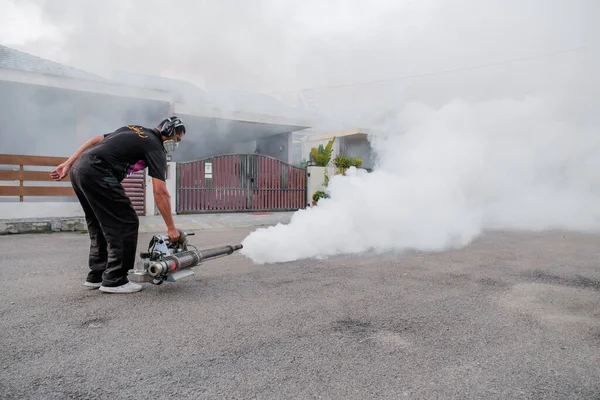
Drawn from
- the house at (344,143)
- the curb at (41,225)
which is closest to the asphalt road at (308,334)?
the curb at (41,225)

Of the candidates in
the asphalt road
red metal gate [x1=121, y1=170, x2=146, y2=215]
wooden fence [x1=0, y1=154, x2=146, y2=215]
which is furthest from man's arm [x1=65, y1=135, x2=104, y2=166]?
red metal gate [x1=121, y1=170, x2=146, y2=215]

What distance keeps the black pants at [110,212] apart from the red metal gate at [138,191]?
722 cm

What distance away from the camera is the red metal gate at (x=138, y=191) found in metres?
10.2

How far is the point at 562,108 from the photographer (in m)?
9.17

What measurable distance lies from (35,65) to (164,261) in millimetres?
11505

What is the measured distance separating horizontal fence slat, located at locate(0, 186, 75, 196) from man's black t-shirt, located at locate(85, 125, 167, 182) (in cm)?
620

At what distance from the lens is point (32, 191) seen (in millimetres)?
8383

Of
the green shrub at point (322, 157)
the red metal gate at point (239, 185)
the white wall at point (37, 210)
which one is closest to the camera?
the white wall at point (37, 210)

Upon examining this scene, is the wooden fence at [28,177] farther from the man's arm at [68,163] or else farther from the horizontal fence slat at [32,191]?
the man's arm at [68,163]

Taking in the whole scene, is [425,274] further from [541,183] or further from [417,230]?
[541,183]

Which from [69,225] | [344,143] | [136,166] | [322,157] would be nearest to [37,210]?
[69,225]

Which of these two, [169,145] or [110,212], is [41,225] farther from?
[169,145]

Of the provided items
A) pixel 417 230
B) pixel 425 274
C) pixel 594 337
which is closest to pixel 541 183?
pixel 417 230

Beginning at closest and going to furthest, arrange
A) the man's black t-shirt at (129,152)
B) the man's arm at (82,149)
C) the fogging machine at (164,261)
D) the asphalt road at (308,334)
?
the asphalt road at (308,334) < the fogging machine at (164,261) < the man's black t-shirt at (129,152) < the man's arm at (82,149)
